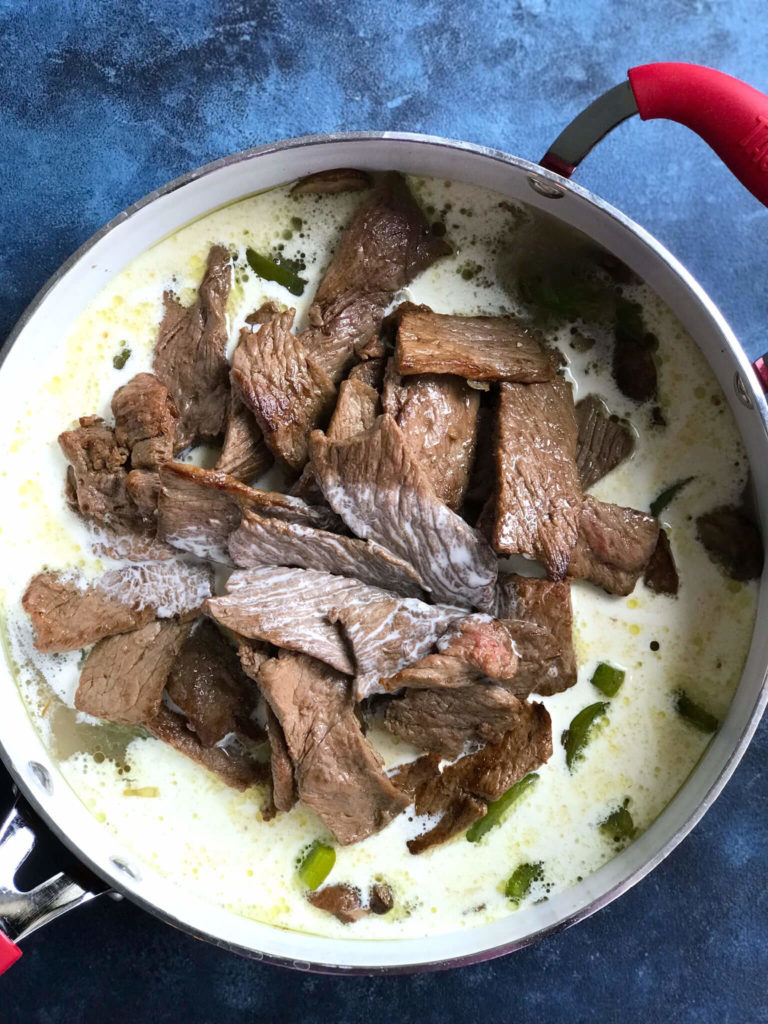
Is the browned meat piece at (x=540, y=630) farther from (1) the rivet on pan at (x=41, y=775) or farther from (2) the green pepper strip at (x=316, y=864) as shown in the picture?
(1) the rivet on pan at (x=41, y=775)

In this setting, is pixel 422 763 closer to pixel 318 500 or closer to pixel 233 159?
pixel 318 500

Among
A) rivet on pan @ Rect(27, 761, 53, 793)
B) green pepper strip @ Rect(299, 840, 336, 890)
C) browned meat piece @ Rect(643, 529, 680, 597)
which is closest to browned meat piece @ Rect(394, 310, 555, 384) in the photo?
Result: browned meat piece @ Rect(643, 529, 680, 597)

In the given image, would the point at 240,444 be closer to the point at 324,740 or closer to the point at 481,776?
the point at 324,740

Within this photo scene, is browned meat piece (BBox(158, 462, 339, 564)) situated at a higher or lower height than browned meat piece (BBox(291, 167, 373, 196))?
lower

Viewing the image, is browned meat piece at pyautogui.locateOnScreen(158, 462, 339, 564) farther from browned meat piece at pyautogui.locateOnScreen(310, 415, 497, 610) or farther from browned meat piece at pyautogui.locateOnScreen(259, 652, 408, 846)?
browned meat piece at pyautogui.locateOnScreen(259, 652, 408, 846)

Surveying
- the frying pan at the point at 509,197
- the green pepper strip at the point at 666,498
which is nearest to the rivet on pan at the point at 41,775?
the frying pan at the point at 509,197

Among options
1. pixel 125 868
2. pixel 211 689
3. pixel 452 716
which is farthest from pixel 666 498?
pixel 125 868
